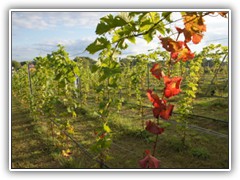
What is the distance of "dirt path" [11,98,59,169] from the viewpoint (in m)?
3.98

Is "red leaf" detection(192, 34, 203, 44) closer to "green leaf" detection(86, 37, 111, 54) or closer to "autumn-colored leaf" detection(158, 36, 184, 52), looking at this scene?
"autumn-colored leaf" detection(158, 36, 184, 52)

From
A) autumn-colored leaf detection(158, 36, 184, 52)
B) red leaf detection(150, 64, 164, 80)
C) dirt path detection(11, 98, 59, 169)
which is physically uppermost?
autumn-colored leaf detection(158, 36, 184, 52)

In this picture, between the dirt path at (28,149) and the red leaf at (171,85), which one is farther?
the dirt path at (28,149)

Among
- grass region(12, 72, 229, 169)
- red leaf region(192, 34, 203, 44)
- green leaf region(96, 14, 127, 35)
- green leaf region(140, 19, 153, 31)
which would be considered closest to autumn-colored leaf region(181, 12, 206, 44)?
red leaf region(192, 34, 203, 44)

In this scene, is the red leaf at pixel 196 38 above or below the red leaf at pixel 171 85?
above

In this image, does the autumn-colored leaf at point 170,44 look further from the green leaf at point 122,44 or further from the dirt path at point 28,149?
the dirt path at point 28,149

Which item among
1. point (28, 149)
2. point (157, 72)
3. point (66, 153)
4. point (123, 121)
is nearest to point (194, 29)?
point (157, 72)

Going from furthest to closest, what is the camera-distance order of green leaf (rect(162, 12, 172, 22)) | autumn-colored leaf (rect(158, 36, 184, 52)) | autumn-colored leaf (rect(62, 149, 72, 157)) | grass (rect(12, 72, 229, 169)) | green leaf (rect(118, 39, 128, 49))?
autumn-colored leaf (rect(62, 149, 72, 157)) < grass (rect(12, 72, 229, 169)) < green leaf (rect(118, 39, 128, 49)) < green leaf (rect(162, 12, 172, 22)) < autumn-colored leaf (rect(158, 36, 184, 52))

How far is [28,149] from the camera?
15.0 feet

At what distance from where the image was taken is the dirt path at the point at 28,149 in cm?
398

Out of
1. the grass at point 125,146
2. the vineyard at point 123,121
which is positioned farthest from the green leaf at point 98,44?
the grass at point 125,146

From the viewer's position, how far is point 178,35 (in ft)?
3.96

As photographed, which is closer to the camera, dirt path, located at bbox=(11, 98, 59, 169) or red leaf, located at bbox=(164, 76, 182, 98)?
red leaf, located at bbox=(164, 76, 182, 98)
